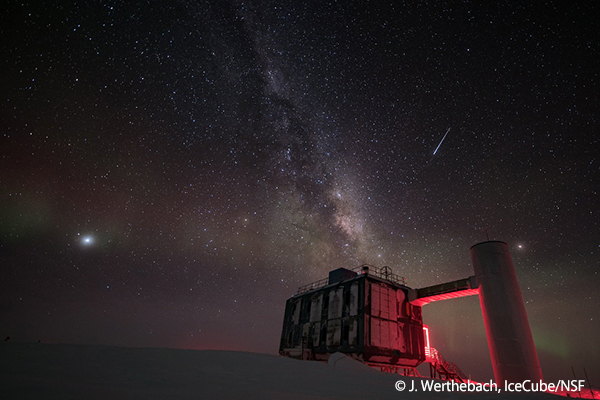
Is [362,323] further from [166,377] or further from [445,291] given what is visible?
[166,377]

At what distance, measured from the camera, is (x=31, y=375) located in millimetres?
6062

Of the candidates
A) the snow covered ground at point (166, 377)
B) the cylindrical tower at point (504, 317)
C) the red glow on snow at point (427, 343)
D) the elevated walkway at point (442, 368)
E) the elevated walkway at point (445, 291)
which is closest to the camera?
the snow covered ground at point (166, 377)

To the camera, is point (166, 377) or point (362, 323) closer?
point (166, 377)

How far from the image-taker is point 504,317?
18.9 m

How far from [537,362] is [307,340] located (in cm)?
1672

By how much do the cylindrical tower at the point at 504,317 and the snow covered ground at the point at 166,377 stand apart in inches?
473

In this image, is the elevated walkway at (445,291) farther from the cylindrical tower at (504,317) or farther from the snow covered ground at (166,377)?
the snow covered ground at (166,377)

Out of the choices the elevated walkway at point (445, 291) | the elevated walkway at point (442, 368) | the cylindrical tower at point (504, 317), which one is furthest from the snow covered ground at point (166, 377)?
the elevated walkway at point (442, 368)

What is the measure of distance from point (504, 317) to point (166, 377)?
20.7 meters

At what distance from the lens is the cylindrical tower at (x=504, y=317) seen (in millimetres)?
17609

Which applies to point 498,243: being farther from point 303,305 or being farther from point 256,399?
point 256,399

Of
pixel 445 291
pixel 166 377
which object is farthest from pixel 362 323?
pixel 166 377

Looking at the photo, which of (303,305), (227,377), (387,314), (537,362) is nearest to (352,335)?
(387,314)

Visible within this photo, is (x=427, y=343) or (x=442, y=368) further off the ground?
(x=427, y=343)
